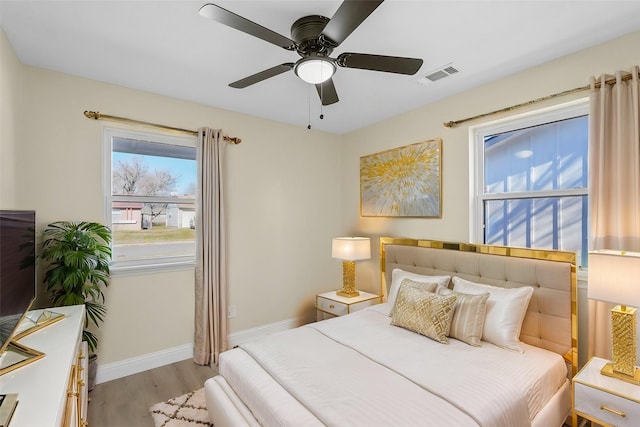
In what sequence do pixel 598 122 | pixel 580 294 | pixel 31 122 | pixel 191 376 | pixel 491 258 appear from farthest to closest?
1. pixel 191 376
2. pixel 491 258
3. pixel 31 122
4. pixel 580 294
5. pixel 598 122

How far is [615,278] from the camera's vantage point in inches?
66.9

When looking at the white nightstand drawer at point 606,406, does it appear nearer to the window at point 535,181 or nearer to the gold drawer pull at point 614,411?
the gold drawer pull at point 614,411

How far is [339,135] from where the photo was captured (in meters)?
4.41

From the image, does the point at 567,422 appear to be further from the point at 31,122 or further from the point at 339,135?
the point at 31,122

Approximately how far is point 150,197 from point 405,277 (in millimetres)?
2611

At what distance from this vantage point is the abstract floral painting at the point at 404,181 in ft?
10.4

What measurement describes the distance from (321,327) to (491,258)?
1540 mm

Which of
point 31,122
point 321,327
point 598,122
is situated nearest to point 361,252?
point 321,327

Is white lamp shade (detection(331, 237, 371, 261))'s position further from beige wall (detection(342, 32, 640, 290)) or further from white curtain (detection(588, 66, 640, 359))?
white curtain (detection(588, 66, 640, 359))

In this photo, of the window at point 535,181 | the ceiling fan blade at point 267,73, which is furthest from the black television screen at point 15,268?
the window at point 535,181

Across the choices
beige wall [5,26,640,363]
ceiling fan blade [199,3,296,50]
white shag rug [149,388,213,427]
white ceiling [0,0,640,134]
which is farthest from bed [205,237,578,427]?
ceiling fan blade [199,3,296,50]

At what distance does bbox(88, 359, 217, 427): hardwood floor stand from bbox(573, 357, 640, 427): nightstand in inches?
108

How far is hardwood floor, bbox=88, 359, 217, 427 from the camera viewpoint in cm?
223

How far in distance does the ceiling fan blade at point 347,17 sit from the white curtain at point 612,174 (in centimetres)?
178
